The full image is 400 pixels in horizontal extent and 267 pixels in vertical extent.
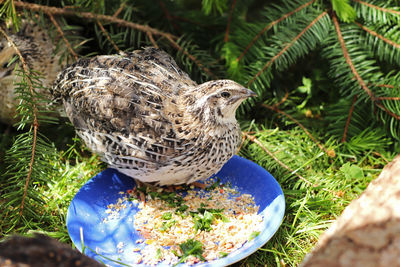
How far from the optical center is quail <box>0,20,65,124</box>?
9.80 ft

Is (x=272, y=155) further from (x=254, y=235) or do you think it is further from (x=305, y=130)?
(x=254, y=235)

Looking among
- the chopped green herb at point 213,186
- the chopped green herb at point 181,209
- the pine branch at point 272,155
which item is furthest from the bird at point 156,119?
the pine branch at point 272,155

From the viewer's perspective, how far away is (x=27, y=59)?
2988mm

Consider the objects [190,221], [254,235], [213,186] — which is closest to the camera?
[254,235]

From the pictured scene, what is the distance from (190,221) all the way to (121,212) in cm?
47

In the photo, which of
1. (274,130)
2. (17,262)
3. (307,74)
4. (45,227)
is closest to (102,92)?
(45,227)

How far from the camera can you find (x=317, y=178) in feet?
9.39

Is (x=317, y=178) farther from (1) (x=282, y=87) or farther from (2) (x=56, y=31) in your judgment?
(2) (x=56, y=31)

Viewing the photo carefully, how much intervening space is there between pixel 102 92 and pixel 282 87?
177 cm

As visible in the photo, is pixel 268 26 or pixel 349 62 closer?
pixel 349 62

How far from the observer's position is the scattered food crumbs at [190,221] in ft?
7.30

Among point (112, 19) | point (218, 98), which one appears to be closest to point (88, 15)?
point (112, 19)

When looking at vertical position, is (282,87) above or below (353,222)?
below

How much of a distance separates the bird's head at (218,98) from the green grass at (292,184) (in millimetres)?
767
